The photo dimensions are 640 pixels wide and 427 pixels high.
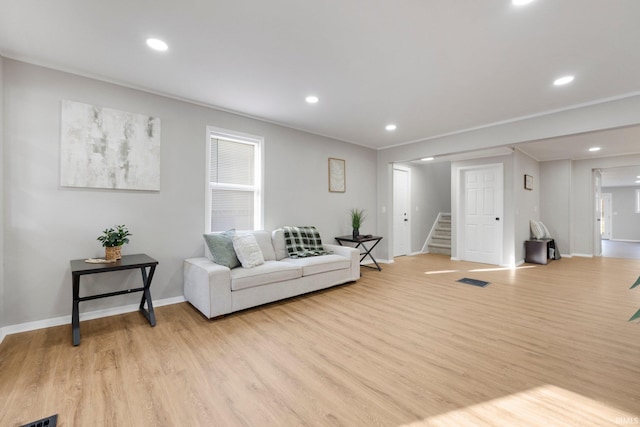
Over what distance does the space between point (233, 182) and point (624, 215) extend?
14.9 m

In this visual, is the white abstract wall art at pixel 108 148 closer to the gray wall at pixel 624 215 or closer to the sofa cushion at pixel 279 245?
the sofa cushion at pixel 279 245

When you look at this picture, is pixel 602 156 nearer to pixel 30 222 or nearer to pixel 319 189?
pixel 319 189


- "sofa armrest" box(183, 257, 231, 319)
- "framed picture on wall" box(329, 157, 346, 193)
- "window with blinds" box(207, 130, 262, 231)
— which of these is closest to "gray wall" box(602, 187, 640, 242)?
"framed picture on wall" box(329, 157, 346, 193)

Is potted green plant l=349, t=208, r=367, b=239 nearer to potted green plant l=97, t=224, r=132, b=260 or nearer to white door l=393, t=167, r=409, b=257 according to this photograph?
white door l=393, t=167, r=409, b=257

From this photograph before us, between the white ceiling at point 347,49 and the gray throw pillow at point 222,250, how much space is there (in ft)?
5.48

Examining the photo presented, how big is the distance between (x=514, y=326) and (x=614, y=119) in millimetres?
2679

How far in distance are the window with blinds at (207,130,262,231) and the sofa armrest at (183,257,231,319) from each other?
78 cm

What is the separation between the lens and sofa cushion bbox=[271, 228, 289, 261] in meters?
3.92

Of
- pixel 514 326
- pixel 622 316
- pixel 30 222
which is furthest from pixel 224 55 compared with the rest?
pixel 622 316

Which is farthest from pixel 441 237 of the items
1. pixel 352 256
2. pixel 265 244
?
pixel 265 244

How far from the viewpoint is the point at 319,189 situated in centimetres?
484

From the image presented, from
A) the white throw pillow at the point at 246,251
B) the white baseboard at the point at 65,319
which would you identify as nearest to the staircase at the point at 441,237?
the white throw pillow at the point at 246,251

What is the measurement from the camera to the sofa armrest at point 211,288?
2.80 metres

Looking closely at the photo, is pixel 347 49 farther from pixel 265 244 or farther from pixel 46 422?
pixel 46 422
